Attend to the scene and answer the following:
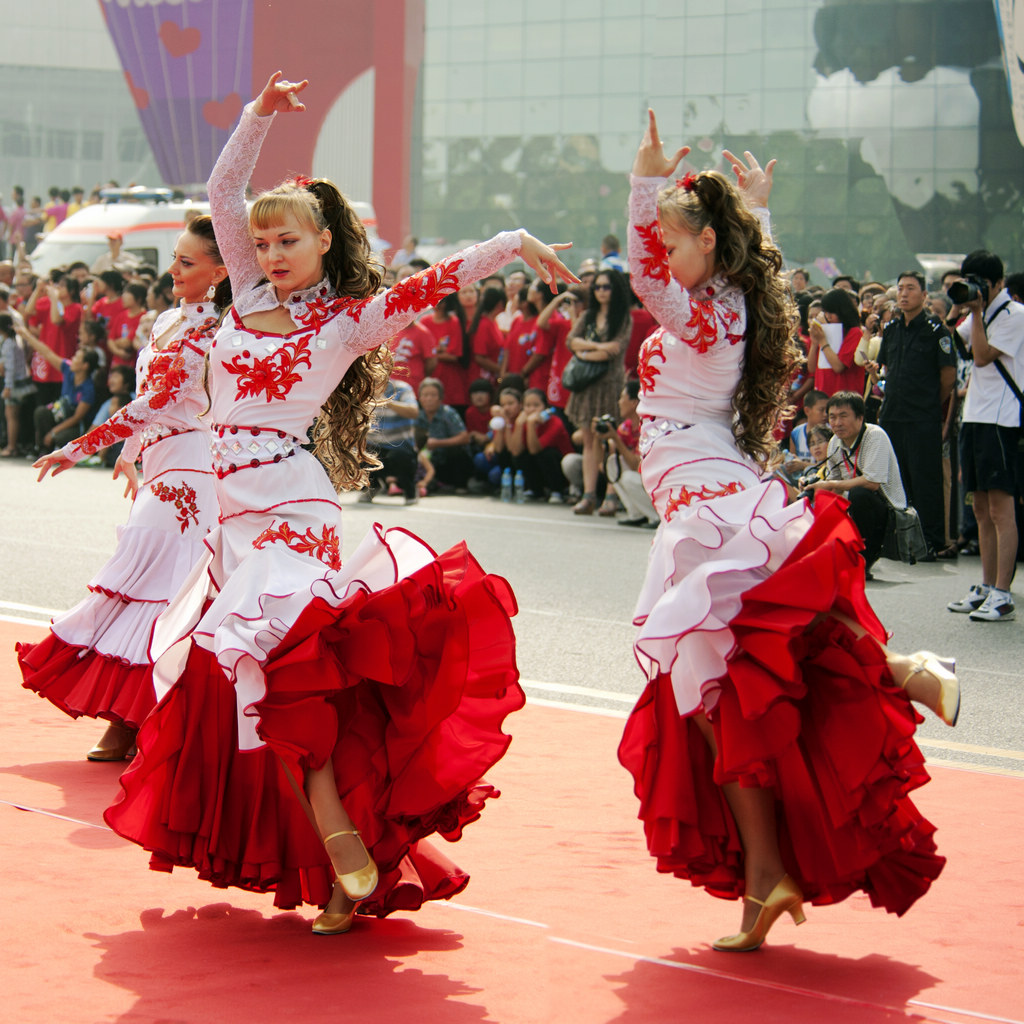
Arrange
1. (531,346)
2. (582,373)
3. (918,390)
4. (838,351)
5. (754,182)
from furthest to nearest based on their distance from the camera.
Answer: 1. (531,346)
2. (582,373)
3. (838,351)
4. (918,390)
5. (754,182)

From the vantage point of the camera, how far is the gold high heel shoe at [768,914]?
3.69 metres

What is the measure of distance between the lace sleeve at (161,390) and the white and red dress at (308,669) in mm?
1235

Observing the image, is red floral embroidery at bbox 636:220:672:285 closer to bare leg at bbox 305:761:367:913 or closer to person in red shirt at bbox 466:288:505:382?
bare leg at bbox 305:761:367:913

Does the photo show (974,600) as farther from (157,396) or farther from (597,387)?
(157,396)

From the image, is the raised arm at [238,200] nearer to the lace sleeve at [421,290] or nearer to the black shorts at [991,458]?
the lace sleeve at [421,290]

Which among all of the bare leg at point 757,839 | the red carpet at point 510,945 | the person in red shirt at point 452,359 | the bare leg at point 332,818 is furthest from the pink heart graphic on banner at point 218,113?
the bare leg at point 757,839

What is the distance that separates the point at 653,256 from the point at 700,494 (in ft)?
2.13

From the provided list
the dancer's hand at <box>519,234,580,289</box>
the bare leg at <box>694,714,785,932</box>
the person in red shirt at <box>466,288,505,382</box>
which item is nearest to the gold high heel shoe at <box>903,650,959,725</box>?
the bare leg at <box>694,714,785,932</box>

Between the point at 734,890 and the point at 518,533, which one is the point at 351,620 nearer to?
the point at 734,890

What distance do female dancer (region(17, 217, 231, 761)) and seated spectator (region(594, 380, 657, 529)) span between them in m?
7.45

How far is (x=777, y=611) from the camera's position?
3.63 metres

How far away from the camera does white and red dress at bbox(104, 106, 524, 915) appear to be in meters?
3.70

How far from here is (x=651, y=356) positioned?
421 centimetres

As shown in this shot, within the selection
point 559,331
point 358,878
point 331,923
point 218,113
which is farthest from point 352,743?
point 218,113
